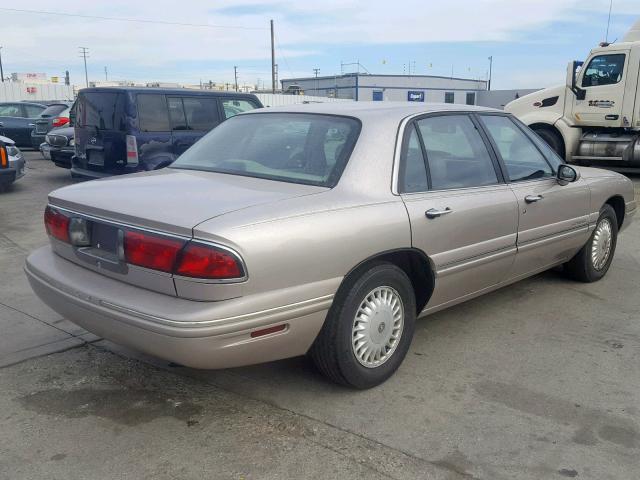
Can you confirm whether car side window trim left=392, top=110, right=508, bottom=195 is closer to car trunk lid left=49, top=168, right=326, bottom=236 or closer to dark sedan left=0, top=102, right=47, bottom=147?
car trunk lid left=49, top=168, right=326, bottom=236

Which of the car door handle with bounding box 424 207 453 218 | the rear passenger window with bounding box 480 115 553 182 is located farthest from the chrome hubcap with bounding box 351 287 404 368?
the rear passenger window with bounding box 480 115 553 182

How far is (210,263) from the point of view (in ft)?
8.68

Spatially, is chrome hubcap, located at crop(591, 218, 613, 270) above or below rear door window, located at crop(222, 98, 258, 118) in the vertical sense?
below

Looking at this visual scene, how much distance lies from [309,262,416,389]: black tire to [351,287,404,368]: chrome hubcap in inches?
1.1

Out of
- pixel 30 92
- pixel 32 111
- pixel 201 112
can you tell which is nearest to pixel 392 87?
pixel 30 92

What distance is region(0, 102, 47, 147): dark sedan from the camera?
16.1m

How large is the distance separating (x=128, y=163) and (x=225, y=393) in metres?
5.40

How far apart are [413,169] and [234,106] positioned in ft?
20.9

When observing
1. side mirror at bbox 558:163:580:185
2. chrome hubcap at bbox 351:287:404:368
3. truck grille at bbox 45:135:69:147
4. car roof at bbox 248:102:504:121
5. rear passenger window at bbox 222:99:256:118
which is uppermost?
car roof at bbox 248:102:504:121

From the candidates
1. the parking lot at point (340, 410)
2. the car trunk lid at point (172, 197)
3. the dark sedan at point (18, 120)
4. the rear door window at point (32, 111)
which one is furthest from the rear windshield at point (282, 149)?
the rear door window at point (32, 111)

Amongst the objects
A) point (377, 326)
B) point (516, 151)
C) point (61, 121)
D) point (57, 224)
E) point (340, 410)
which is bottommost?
point (340, 410)

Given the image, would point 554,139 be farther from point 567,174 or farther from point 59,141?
point 59,141

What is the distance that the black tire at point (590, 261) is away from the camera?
208 inches

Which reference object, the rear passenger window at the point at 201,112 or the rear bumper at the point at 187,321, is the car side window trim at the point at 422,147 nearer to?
the rear bumper at the point at 187,321
